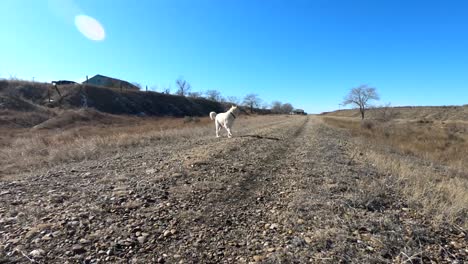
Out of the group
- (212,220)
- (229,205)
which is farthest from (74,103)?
(212,220)

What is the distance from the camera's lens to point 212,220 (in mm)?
4934

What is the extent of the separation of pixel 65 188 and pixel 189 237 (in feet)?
13.5

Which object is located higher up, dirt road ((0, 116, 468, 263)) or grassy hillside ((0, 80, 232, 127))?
grassy hillside ((0, 80, 232, 127))

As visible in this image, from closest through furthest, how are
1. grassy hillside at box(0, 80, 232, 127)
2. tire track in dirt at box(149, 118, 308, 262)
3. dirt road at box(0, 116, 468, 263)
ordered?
1. dirt road at box(0, 116, 468, 263)
2. tire track in dirt at box(149, 118, 308, 262)
3. grassy hillside at box(0, 80, 232, 127)

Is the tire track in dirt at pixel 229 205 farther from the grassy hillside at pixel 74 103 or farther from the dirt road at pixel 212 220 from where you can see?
the grassy hillside at pixel 74 103

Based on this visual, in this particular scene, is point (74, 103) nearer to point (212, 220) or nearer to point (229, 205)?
point (229, 205)

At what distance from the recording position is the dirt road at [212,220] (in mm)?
3873

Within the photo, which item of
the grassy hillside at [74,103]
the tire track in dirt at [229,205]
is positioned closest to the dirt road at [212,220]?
the tire track in dirt at [229,205]

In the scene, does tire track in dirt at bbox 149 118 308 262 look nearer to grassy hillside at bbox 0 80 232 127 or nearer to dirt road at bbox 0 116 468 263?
dirt road at bbox 0 116 468 263

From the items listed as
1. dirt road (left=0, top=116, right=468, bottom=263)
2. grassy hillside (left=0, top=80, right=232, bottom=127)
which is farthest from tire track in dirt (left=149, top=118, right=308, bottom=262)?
grassy hillside (left=0, top=80, right=232, bottom=127)

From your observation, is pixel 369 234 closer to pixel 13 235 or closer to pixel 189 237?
pixel 189 237

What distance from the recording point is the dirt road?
3.87m

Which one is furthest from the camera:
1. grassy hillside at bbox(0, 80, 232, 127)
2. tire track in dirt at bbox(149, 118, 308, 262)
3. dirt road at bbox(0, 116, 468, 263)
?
grassy hillside at bbox(0, 80, 232, 127)

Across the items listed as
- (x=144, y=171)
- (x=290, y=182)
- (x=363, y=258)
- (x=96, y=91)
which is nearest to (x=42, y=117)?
(x=96, y=91)
